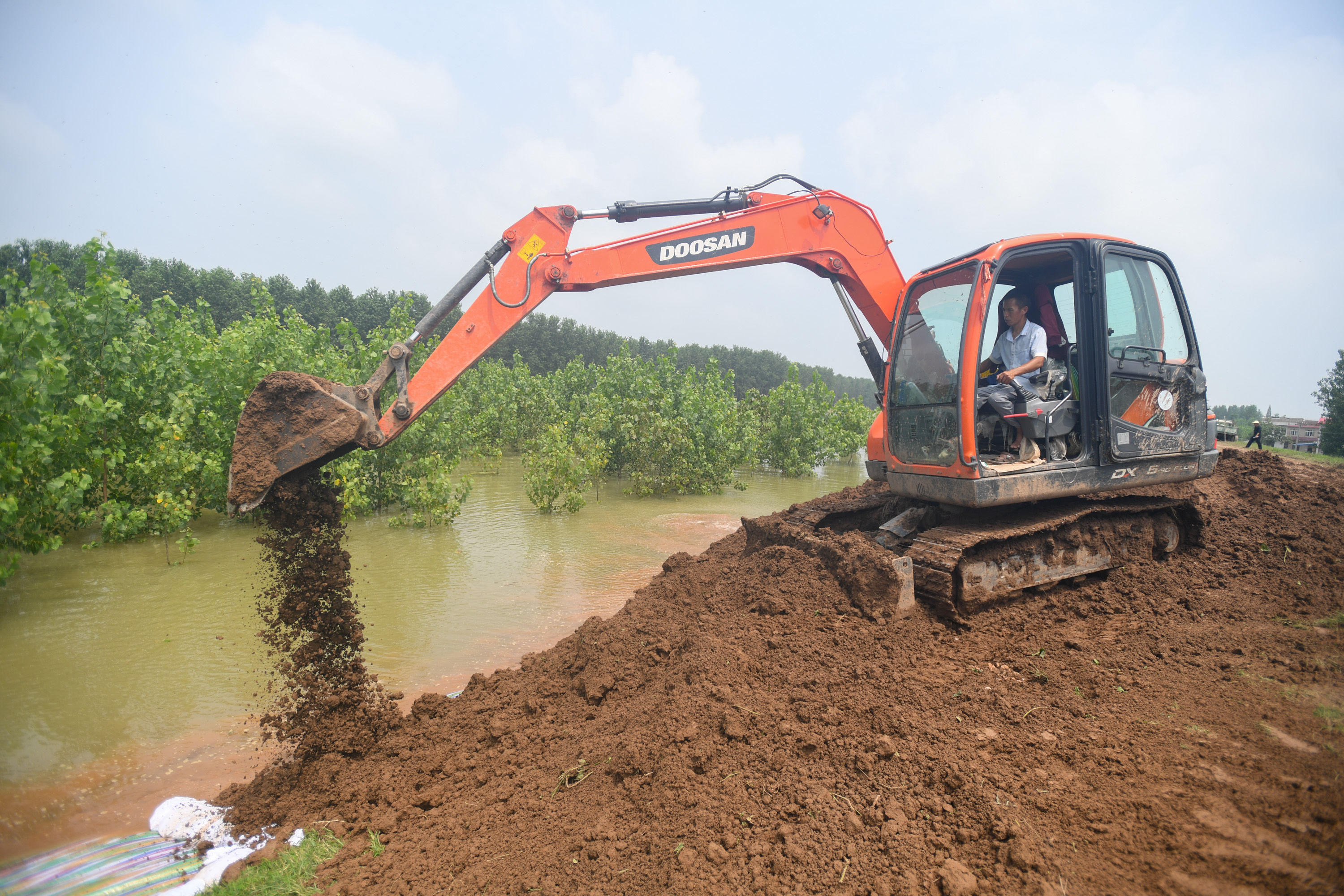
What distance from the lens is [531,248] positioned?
17.7ft

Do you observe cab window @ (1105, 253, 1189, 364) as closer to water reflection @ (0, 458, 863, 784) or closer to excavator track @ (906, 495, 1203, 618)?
excavator track @ (906, 495, 1203, 618)

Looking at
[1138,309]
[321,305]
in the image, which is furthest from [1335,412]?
[321,305]

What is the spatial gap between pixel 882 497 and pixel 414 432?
9.06m

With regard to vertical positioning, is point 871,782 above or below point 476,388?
below

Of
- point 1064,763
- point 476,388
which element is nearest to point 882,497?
point 1064,763

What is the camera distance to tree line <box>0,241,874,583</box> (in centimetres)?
630

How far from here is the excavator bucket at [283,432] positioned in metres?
4.06

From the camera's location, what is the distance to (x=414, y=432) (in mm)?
12211

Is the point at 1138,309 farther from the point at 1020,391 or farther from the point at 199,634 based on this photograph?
the point at 199,634

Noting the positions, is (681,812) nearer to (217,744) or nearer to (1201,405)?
(217,744)

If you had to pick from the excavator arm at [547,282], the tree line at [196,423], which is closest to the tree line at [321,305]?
the tree line at [196,423]

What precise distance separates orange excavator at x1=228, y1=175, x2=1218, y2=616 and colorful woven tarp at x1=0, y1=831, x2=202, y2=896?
1899 millimetres

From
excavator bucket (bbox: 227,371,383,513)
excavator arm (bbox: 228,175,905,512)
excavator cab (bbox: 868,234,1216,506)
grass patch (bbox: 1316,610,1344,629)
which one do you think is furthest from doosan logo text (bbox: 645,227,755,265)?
grass patch (bbox: 1316,610,1344,629)

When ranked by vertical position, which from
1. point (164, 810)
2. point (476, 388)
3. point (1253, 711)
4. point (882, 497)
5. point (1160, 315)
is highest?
point (476, 388)
